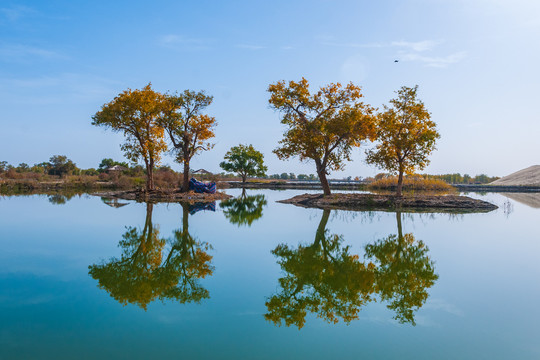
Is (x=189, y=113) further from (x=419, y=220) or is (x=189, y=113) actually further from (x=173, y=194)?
(x=419, y=220)

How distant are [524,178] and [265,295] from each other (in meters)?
67.4

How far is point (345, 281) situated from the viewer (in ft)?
21.7

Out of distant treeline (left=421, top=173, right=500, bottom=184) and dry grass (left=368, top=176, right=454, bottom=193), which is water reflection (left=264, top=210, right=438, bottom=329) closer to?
dry grass (left=368, top=176, right=454, bottom=193)

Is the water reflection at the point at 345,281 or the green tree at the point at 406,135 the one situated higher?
the green tree at the point at 406,135

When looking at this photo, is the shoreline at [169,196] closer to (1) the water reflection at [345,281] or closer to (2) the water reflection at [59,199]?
(2) the water reflection at [59,199]

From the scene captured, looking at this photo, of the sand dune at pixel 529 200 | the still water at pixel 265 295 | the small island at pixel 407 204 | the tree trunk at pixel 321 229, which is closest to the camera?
the still water at pixel 265 295

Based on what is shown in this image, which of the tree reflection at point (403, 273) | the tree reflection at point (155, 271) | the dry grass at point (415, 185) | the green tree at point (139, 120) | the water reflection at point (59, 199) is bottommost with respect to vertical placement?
the tree reflection at point (403, 273)

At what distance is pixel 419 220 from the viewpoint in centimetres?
1547

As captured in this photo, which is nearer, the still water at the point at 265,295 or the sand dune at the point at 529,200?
the still water at the point at 265,295

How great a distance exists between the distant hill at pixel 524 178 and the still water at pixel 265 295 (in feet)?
176

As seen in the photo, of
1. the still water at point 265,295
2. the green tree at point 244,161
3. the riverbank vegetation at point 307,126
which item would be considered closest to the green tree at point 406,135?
the riverbank vegetation at point 307,126

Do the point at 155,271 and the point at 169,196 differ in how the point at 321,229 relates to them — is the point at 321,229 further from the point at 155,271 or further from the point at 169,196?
the point at 169,196

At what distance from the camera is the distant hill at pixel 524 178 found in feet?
184

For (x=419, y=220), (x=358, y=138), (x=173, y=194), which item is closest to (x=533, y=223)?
(x=419, y=220)
